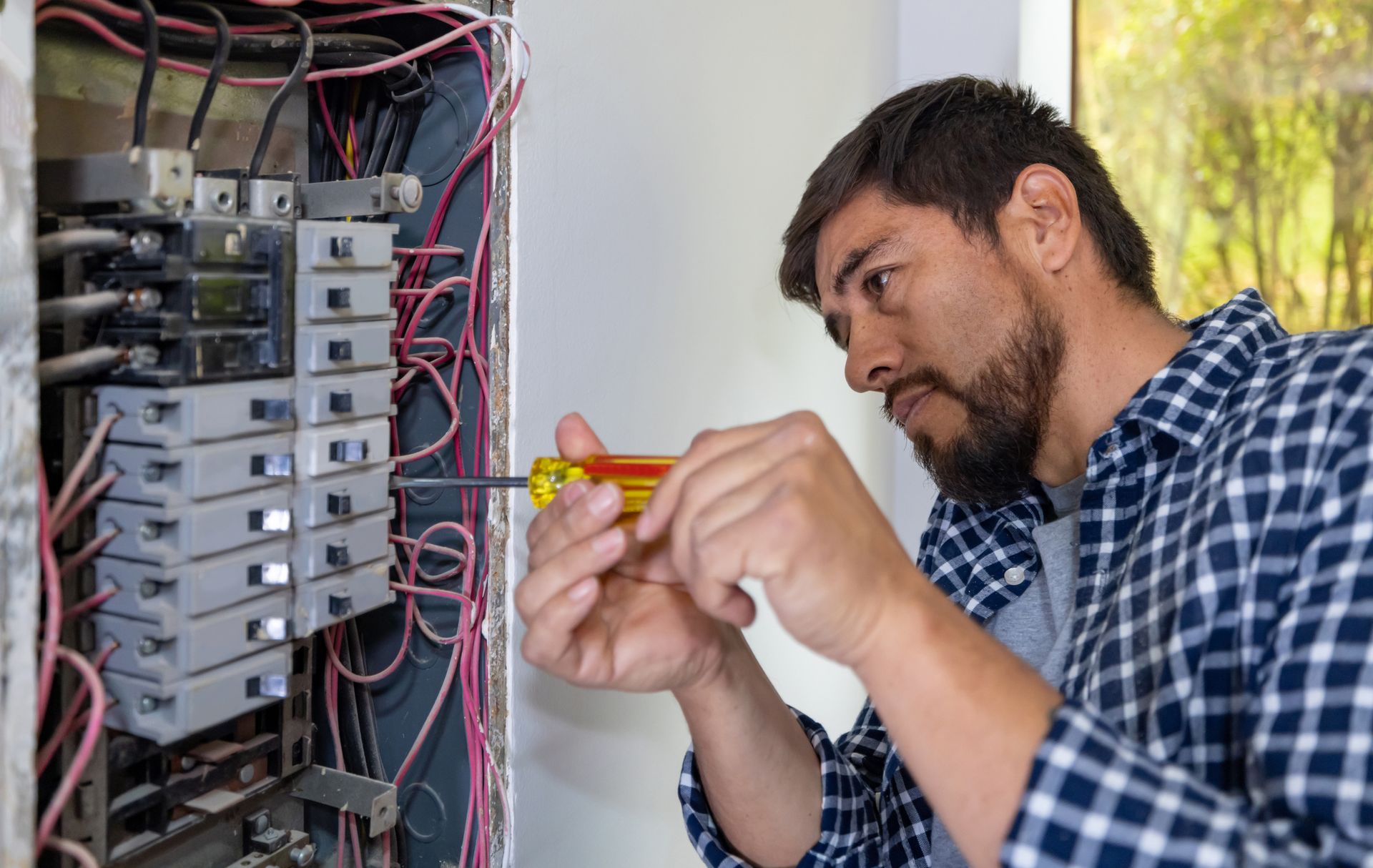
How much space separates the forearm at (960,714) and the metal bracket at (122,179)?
0.51 m

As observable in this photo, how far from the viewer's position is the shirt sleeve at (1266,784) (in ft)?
1.80

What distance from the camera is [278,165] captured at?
0.89m

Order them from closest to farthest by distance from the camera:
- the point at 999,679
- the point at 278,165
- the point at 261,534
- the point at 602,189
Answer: the point at 999,679 → the point at 261,534 → the point at 278,165 → the point at 602,189

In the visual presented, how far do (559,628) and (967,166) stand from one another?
0.78 m

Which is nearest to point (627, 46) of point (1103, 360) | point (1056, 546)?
point (1103, 360)

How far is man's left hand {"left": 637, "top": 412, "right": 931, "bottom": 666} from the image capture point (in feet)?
1.93

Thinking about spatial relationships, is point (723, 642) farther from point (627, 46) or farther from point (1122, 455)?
point (627, 46)

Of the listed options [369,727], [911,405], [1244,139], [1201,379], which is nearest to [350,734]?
[369,727]

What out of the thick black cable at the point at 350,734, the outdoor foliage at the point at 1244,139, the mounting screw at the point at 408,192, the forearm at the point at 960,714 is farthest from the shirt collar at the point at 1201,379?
the outdoor foliage at the point at 1244,139

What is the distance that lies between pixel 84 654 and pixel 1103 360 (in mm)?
986

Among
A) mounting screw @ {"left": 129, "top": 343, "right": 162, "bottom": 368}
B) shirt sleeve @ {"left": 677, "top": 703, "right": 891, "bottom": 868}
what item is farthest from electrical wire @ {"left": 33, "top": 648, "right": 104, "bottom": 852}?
shirt sleeve @ {"left": 677, "top": 703, "right": 891, "bottom": 868}

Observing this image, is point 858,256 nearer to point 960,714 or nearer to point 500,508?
point 500,508

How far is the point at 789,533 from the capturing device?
1.91 ft

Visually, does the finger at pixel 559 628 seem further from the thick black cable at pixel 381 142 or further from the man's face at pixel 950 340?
the man's face at pixel 950 340
